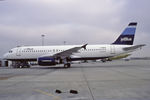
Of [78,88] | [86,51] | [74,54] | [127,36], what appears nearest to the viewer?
[78,88]

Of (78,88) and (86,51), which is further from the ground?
(86,51)

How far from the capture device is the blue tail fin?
2658 cm

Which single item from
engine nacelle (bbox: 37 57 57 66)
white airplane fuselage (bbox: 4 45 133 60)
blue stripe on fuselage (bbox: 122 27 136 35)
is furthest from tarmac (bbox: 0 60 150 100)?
blue stripe on fuselage (bbox: 122 27 136 35)

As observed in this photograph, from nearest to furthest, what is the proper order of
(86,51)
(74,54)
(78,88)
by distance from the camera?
(78,88)
(74,54)
(86,51)

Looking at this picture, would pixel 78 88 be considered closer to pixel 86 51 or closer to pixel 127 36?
pixel 86 51

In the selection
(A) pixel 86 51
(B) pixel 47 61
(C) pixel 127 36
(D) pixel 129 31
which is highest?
(D) pixel 129 31

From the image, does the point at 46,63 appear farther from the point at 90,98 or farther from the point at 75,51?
the point at 90,98

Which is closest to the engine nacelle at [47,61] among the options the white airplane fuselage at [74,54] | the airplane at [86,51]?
the airplane at [86,51]

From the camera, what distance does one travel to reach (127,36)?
87.6ft

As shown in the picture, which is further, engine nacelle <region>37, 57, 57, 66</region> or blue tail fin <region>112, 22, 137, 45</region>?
blue tail fin <region>112, 22, 137, 45</region>

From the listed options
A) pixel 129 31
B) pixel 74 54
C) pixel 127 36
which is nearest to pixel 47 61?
pixel 74 54

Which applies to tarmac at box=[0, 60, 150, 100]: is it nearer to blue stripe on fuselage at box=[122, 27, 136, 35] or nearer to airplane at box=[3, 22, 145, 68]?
airplane at box=[3, 22, 145, 68]

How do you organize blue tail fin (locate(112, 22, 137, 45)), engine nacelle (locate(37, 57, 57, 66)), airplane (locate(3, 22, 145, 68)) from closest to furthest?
engine nacelle (locate(37, 57, 57, 66)), airplane (locate(3, 22, 145, 68)), blue tail fin (locate(112, 22, 137, 45))

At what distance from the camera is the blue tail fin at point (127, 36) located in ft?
87.2
